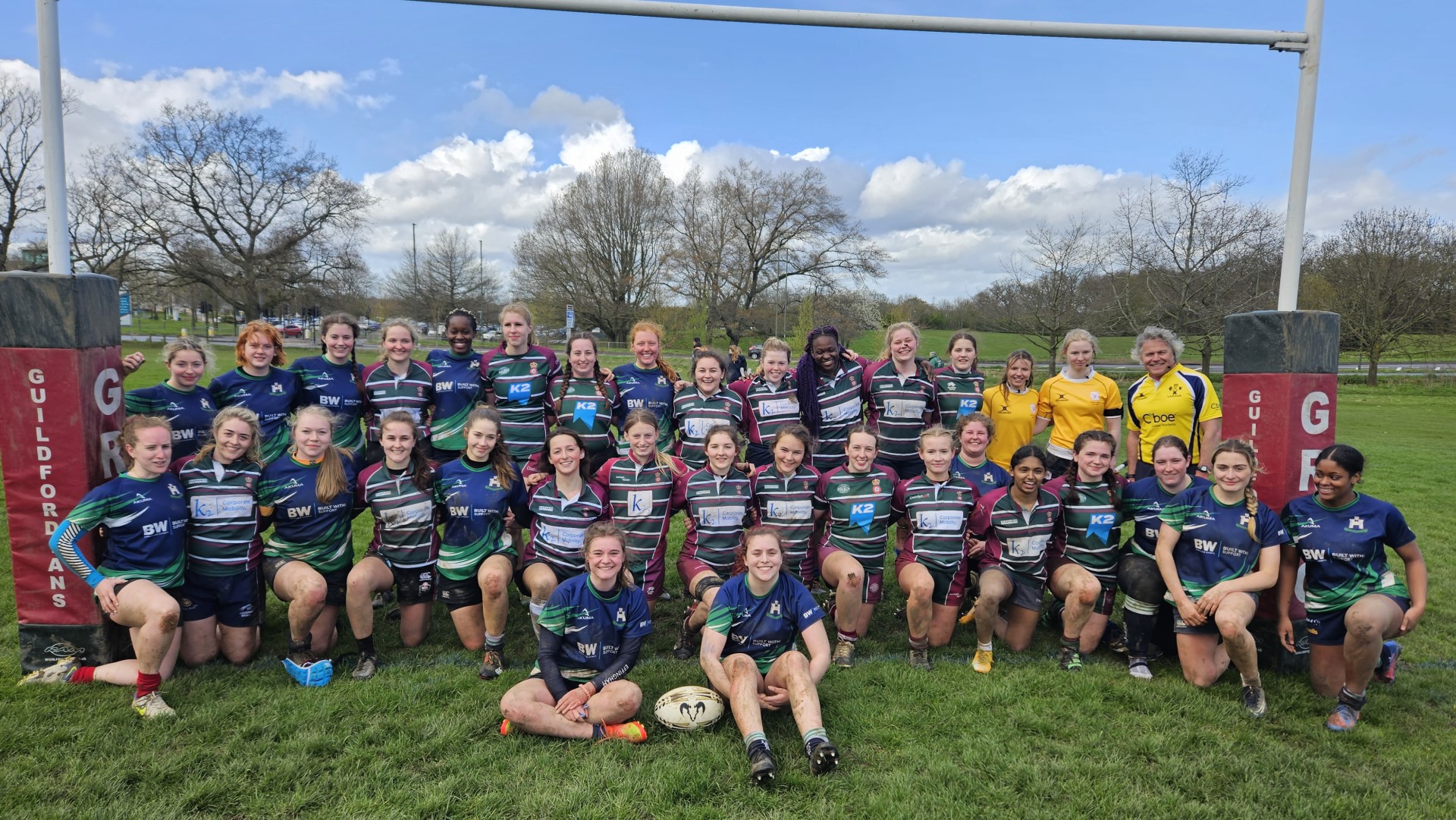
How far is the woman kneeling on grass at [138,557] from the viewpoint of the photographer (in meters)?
3.93

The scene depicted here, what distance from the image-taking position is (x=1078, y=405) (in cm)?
562

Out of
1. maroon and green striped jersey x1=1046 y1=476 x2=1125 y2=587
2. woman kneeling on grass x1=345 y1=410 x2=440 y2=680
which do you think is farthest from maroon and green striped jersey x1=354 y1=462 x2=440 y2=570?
maroon and green striped jersey x1=1046 y1=476 x2=1125 y2=587

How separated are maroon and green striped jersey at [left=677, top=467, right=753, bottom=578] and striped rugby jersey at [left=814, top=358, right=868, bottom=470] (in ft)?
4.15

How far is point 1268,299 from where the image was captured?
65.8 ft

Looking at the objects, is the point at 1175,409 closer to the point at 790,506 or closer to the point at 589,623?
the point at 790,506

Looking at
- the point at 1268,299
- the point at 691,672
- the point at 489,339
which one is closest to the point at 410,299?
the point at 489,339

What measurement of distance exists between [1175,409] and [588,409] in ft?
14.2

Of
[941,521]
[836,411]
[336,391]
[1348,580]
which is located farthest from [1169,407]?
[336,391]

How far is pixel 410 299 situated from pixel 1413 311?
50238 mm

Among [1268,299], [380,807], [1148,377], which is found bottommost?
[380,807]

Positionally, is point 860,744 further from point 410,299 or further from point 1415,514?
point 410,299

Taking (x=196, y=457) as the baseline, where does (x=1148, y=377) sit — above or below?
above

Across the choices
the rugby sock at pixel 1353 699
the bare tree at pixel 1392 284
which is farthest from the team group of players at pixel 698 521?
the bare tree at pixel 1392 284

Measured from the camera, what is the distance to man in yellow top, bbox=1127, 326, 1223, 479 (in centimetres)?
536
